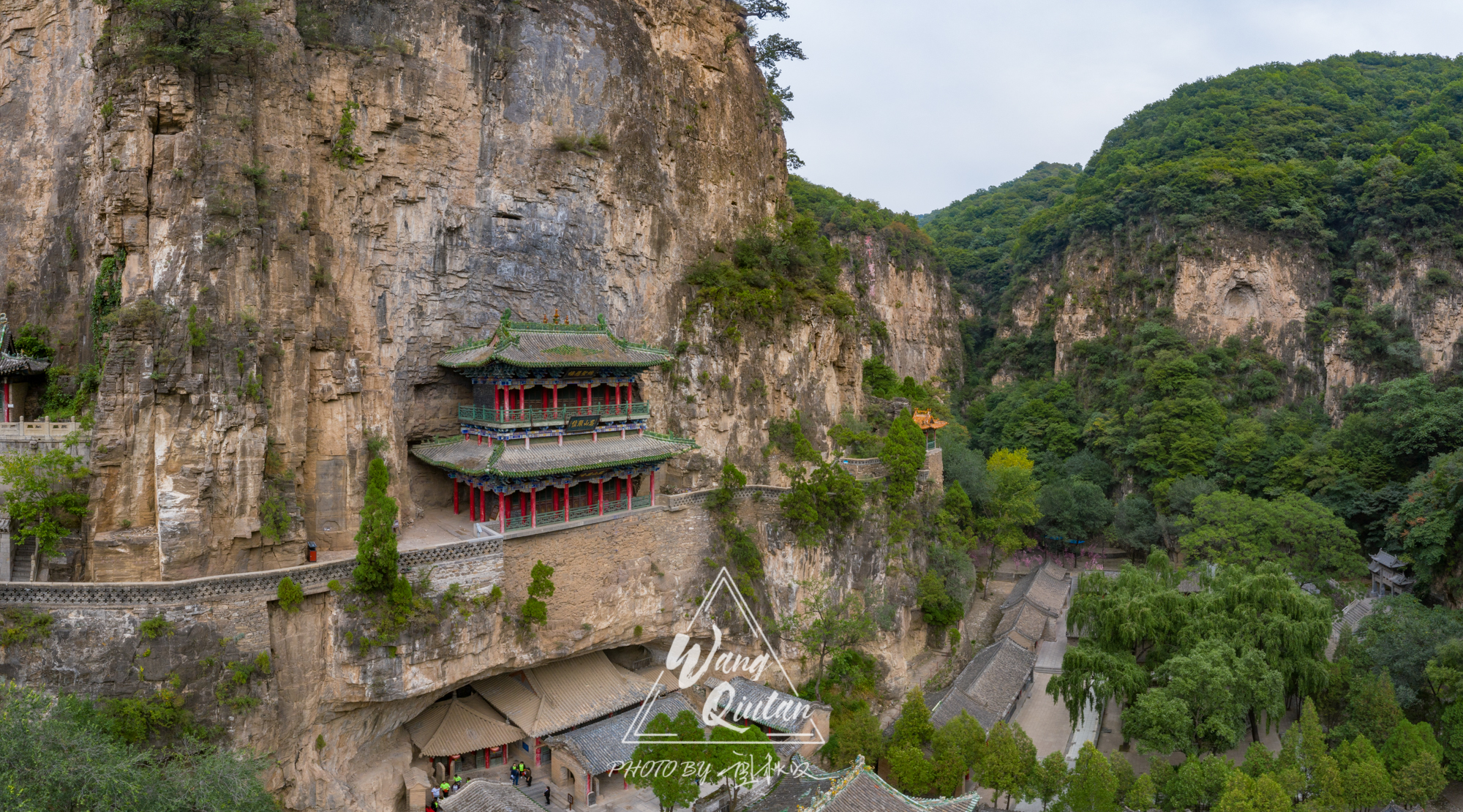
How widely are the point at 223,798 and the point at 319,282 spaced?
39.8ft

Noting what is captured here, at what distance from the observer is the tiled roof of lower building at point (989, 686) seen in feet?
81.3

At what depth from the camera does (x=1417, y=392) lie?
36156 millimetres

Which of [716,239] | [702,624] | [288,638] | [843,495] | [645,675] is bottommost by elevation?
[645,675]

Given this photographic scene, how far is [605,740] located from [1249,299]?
157 feet

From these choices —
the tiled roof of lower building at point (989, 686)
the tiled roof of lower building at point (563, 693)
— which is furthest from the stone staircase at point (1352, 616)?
the tiled roof of lower building at point (563, 693)

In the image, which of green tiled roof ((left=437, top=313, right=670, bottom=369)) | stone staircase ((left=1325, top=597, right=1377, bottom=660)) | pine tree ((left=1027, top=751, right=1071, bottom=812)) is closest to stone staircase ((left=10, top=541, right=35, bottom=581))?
green tiled roof ((left=437, top=313, right=670, bottom=369))

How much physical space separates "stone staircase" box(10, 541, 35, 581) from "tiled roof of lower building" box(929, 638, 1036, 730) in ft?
74.1

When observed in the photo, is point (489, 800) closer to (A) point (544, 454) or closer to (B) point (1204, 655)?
(A) point (544, 454)

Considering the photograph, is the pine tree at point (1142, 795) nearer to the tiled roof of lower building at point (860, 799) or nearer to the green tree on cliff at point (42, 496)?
the tiled roof of lower building at point (860, 799)

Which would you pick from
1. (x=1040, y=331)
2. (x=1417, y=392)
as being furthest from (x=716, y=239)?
(x=1040, y=331)

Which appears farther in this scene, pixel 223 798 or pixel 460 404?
pixel 460 404

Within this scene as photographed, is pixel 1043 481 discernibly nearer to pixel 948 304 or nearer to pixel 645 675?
pixel 948 304

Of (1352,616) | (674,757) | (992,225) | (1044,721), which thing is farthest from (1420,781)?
(992,225)

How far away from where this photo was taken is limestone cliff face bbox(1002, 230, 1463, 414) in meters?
43.1
